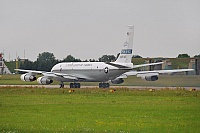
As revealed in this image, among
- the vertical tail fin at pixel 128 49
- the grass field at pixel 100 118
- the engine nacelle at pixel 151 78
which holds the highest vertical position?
the vertical tail fin at pixel 128 49

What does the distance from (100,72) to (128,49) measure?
16.5ft

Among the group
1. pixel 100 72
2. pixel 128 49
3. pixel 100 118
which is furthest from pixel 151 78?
pixel 100 118

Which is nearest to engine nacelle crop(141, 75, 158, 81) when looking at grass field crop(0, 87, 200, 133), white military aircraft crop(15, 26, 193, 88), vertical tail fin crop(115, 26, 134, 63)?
white military aircraft crop(15, 26, 193, 88)

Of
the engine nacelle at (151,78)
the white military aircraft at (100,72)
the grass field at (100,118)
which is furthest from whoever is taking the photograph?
the engine nacelle at (151,78)

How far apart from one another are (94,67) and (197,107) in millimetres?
39395

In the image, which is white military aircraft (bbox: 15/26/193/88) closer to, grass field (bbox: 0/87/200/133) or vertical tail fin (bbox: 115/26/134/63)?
vertical tail fin (bbox: 115/26/134/63)

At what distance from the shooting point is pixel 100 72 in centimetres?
6900

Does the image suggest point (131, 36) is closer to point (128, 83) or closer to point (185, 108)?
point (128, 83)

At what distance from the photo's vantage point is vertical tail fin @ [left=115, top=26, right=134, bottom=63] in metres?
66.6

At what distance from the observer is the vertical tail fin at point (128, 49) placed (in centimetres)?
6656

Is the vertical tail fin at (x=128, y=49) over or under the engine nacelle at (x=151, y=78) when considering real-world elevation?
over

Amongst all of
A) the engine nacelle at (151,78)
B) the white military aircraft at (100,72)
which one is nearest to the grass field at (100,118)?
the white military aircraft at (100,72)

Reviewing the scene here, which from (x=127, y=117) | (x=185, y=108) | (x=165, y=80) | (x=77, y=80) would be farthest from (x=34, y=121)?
(x=165, y=80)

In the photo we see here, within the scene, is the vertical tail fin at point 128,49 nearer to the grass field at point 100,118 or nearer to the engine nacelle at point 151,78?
the engine nacelle at point 151,78
